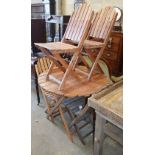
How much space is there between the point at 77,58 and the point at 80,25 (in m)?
0.30

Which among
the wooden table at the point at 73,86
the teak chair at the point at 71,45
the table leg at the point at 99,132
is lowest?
the table leg at the point at 99,132

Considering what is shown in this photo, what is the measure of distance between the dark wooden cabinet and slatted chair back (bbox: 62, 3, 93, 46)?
626 mm

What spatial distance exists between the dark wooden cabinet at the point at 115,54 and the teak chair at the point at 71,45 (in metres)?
0.62

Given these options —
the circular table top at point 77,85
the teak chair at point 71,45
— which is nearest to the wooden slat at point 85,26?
the teak chair at point 71,45

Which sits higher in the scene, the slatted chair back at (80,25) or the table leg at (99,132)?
the slatted chair back at (80,25)

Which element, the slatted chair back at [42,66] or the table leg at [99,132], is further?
the slatted chair back at [42,66]

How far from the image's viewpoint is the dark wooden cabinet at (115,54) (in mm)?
2367

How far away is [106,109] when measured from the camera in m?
1.07

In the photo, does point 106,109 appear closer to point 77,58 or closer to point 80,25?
point 77,58

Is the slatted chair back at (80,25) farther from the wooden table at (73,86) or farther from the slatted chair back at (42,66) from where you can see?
the slatted chair back at (42,66)

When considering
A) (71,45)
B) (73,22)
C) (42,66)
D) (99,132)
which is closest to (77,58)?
A: (71,45)

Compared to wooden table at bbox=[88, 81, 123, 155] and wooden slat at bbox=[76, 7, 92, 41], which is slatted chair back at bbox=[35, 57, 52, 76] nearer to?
wooden slat at bbox=[76, 7, 92, 41]

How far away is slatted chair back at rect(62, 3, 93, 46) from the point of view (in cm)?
176
